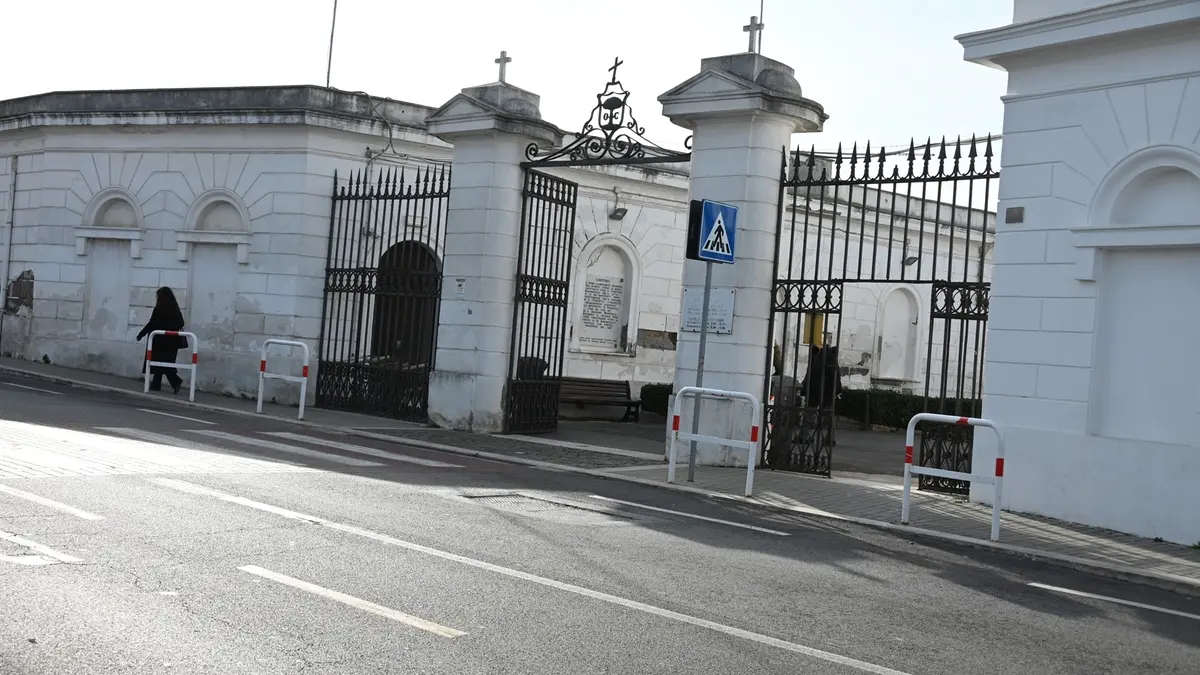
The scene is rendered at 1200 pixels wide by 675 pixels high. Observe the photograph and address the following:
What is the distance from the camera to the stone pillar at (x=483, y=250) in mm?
17031

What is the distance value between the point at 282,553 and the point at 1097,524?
7.48m

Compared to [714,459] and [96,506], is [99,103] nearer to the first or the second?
[714,459]

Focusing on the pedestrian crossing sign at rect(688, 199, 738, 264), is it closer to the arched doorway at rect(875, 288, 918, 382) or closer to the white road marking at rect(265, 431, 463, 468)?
the white road marking at rect(265, 431, 463, 468)

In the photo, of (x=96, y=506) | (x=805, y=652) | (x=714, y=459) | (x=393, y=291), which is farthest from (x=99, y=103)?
(x=805, y=652)

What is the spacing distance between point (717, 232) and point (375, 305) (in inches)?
309

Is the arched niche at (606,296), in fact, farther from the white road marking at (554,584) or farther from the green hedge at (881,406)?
the white road marking at (554,584)

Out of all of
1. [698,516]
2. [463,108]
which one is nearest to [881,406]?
[463,108]

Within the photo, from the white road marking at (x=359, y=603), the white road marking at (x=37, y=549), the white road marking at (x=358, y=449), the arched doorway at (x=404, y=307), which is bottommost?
the white road marking at (x=359, y=603)

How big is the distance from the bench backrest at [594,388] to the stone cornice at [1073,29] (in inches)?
458

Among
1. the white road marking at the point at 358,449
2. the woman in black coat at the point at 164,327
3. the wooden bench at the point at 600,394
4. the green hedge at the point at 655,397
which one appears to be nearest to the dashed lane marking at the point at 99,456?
the white road marking at the point at 358,449

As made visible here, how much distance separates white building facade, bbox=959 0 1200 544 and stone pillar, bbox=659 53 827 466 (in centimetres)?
285

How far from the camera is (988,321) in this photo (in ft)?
39.7

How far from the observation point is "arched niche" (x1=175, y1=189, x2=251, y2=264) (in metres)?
20.3

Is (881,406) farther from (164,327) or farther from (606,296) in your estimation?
(164,327)
